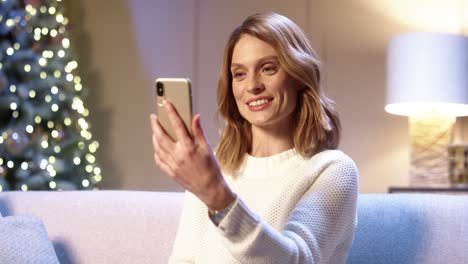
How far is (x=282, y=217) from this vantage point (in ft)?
4.68

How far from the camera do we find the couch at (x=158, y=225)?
1718 millimetres

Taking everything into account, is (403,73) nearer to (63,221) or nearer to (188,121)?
(63,221)

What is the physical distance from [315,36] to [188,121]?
350cm

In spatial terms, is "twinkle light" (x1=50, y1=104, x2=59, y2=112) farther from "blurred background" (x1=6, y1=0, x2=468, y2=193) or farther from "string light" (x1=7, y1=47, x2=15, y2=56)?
"blurred background" (x1=6, y1=0, x2=468, y2=193)

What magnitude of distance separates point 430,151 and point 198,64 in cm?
190

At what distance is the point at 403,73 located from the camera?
3492 millimetres

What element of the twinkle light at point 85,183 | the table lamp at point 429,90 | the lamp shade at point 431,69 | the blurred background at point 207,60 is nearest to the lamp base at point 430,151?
the table lamp at point 429,90

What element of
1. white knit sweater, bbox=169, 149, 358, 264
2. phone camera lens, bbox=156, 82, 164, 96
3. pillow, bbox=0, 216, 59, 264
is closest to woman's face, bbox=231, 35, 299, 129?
white knit sweater, bbox=169, 149, 358, 264

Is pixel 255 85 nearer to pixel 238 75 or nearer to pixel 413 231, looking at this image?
pixel 238 75

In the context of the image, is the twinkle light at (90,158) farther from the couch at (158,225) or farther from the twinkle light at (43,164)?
the couch at (158,225)

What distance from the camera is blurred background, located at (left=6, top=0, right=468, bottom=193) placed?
420 cm

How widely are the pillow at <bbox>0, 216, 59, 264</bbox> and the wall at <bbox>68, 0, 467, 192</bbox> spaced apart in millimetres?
2618

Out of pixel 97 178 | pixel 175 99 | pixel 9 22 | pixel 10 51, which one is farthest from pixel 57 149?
pixel 175 99

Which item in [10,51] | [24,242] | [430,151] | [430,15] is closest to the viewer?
[24,242]
